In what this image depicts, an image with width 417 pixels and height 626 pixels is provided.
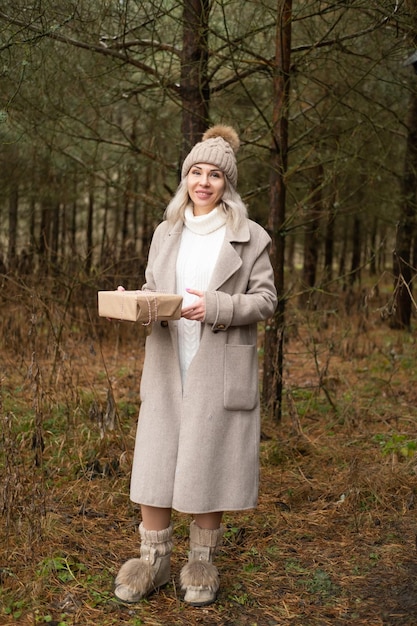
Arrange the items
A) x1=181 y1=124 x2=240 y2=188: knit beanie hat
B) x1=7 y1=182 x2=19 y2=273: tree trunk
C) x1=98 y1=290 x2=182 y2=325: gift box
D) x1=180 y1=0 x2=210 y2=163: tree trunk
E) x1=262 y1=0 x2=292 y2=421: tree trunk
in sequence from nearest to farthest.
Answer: x1=98 y1=290 x2=182 y2=325: gift box
x1=181 y1=124 x2=240 y2=188: knit beanie hat
x1=180 y1=0 x2=210 y2=163: tree trunk
x1=262 y1=0 x2=292 y2=421: tree trunk
x1=7 y1=182 x2=19 y2=273: tree trunk

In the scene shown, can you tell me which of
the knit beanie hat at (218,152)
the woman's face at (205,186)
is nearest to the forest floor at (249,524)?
the woman's face at (205,186)

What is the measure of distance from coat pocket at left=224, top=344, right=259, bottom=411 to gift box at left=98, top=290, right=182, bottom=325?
1.07 feet

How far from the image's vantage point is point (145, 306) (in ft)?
8.79

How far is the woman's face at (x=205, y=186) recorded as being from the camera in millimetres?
3045

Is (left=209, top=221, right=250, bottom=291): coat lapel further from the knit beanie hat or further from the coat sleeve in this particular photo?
the knit beanie hat

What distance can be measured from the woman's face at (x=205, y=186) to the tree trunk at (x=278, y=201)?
1.86 meters

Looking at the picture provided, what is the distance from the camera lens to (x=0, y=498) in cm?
319

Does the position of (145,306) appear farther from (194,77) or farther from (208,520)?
(194,77)

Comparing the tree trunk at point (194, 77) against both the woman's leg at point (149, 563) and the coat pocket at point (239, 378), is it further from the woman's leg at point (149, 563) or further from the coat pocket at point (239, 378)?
the woman's leg at point (149, 563)

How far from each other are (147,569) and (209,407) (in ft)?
2.44

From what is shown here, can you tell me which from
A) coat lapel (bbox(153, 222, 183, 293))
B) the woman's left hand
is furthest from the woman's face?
the woman's left hand

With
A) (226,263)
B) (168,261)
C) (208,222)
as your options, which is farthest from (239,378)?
(208,222)

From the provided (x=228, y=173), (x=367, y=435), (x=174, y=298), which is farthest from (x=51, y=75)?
(x=367, y=435)

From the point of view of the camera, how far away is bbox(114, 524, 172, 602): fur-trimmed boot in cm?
291
